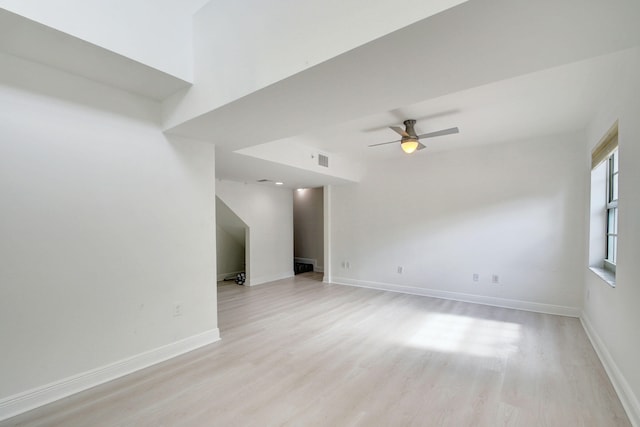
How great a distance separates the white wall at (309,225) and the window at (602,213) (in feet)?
17.9

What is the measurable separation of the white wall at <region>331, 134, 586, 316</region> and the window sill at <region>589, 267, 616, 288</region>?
0.73m

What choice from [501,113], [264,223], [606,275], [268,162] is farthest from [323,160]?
[606,275]

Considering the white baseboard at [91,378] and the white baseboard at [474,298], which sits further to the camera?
the white baseboard at [474,298]

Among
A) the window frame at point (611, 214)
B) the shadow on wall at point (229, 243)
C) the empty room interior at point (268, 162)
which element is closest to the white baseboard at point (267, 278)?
the shadow on wall at point (229, 243)

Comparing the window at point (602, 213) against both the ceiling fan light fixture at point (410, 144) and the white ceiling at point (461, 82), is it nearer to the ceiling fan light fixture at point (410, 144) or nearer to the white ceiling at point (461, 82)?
the white ceiling at point (461, 82)

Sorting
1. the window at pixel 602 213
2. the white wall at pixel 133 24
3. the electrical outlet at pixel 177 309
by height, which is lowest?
the electrical outlet at pixel 177 309

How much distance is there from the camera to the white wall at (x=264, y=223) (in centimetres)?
579

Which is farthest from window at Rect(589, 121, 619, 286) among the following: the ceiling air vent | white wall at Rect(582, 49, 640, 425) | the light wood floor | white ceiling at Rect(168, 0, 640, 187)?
the ceiling air vent

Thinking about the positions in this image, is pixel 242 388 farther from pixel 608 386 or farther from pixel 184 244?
pixel 608 386

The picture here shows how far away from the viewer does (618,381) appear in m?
2.16

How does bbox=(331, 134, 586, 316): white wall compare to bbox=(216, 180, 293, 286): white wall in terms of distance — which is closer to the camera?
bbox=(331, 134, 586, 316): white wall

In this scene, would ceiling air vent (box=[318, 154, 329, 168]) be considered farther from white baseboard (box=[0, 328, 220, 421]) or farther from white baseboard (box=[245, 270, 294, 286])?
white baseboard (box=[0, 328, 220, 421])

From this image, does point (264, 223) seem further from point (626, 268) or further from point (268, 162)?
point (626, 268)

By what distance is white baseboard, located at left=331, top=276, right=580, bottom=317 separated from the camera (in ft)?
12.9
